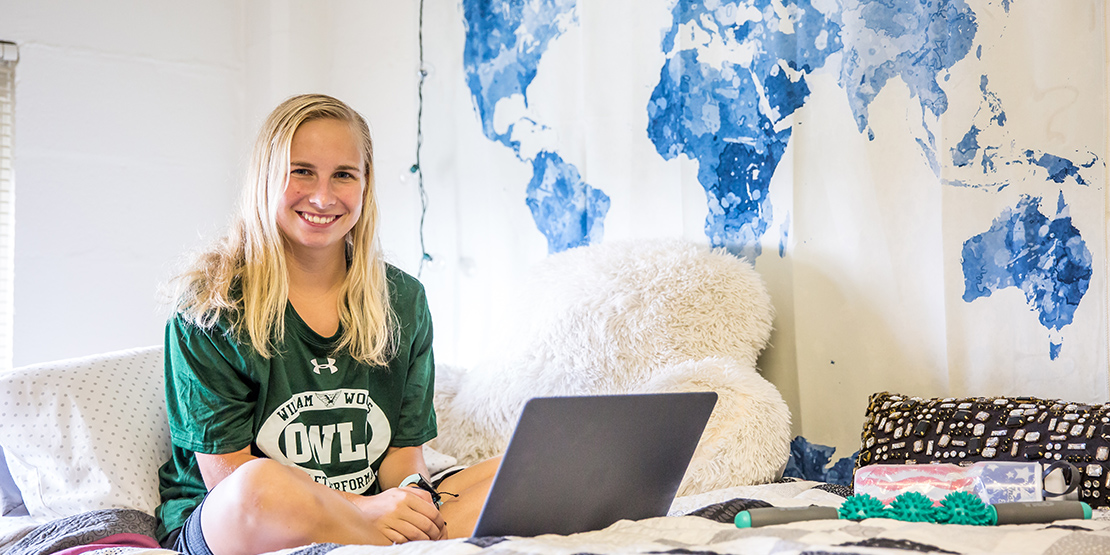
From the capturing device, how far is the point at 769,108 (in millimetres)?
1563

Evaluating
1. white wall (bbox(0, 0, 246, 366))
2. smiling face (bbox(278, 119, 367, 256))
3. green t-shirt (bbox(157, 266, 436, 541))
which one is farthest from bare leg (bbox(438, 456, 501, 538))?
white wall (bbox(0, 0, 246, 366))

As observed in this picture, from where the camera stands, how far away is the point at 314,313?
4.08 feet

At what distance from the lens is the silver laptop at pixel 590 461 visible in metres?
0.77

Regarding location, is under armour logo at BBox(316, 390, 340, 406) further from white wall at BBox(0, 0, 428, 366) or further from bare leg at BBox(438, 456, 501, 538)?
white wall at BBox(0, 0, 428, 366)

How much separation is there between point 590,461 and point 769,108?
0.95 meters

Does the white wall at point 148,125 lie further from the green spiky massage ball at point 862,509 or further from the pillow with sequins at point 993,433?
the green spiky massage ball at point 862,509

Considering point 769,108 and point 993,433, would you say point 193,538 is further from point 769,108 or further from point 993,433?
point 769,108

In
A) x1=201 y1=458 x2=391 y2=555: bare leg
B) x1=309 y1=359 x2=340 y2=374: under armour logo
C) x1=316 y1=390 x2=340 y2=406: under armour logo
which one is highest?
x1=309 y1=359 x2=340 y2=374: under armour logo

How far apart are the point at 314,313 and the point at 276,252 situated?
0.35 feet

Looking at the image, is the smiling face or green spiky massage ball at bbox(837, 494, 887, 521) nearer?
green spiky massage ball at bbox(837, 494, 887, 521)

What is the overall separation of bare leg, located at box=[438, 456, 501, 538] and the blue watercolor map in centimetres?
71

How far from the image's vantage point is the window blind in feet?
6.76

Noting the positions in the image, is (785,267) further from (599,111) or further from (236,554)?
(236,554)

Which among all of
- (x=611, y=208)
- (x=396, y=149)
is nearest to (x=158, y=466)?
(x=611, y=208)
